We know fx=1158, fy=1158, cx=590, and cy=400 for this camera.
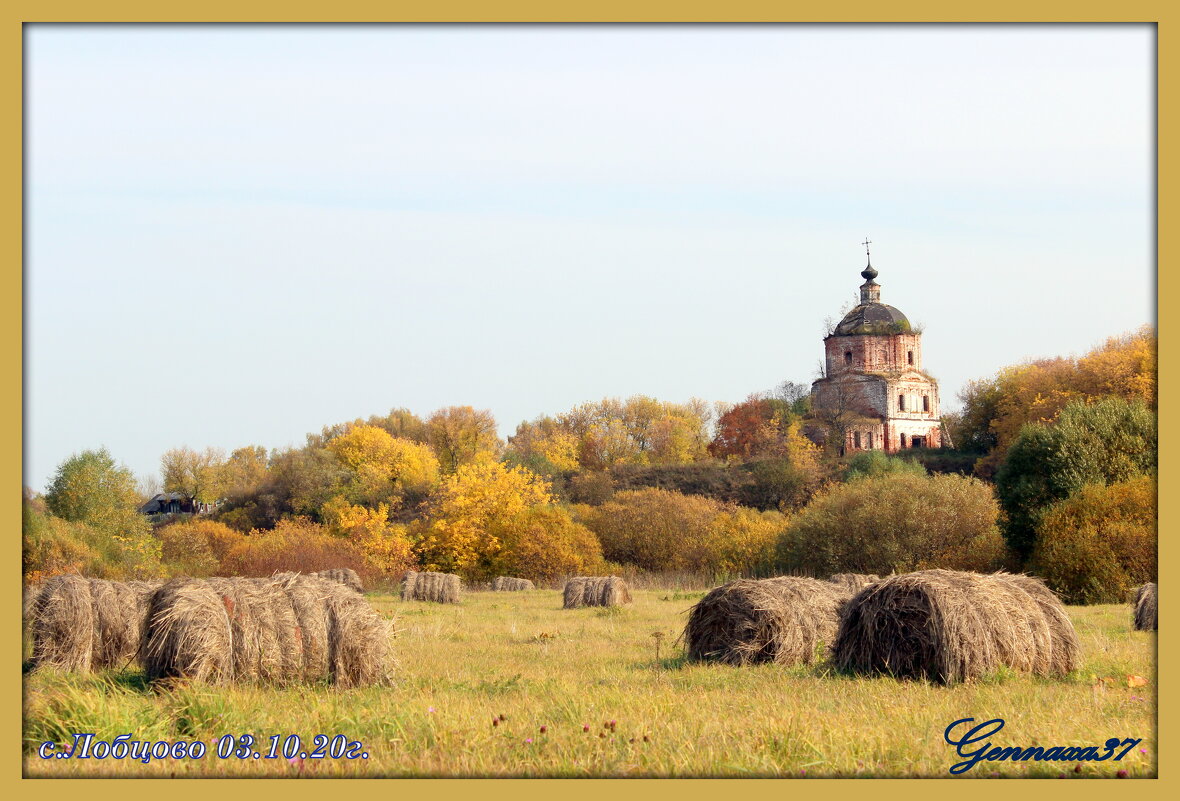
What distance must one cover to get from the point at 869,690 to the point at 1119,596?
21919 millimetres

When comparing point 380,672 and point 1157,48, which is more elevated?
point 1157,48

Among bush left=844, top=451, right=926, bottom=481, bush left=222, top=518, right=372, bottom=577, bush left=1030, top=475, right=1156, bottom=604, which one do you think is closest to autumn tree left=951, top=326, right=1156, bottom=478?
bush left=844, top=451, right=926, bottom=481

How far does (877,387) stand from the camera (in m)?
94.0

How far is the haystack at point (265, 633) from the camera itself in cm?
1249

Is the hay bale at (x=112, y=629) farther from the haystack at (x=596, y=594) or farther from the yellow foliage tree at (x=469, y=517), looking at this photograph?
the yellow foliage tree at (x=469, y=517)

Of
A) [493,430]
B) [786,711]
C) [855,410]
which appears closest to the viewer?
[786,711]

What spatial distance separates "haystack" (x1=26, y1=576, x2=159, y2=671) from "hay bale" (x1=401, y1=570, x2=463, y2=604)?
19924mm

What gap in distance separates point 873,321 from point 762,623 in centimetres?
8565

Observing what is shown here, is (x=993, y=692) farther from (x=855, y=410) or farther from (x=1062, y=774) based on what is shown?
(x=855, y=410)

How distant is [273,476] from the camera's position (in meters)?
86.4

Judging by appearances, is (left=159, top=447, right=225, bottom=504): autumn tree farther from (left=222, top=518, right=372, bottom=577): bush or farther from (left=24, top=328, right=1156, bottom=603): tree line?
(left=222, top=518, right=372, bottom=577): bush

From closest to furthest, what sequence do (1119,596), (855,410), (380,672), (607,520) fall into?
1. (380,672)
2. (1119,596)
3. (607,520)
4. (855,410)

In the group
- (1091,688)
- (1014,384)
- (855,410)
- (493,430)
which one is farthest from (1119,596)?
(493,430)
